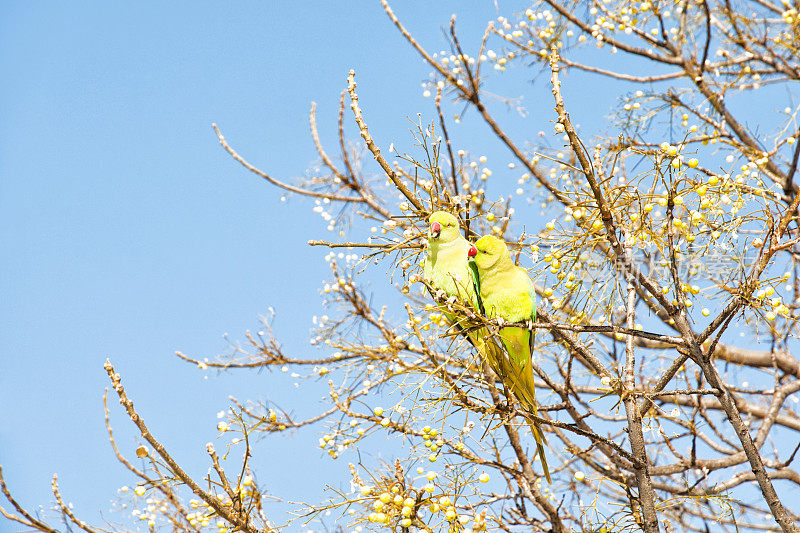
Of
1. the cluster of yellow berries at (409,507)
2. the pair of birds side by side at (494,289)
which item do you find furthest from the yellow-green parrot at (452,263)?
the cluster of yellow berries at (409,507)

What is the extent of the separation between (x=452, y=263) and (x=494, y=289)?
0.71ft

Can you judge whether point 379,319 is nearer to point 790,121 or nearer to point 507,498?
point 507,498

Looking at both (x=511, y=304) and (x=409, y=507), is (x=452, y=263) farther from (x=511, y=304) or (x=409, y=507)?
(x=409, y=507)

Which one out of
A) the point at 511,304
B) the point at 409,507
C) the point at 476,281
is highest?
the point at 476,281

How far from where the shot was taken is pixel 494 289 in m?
2.97

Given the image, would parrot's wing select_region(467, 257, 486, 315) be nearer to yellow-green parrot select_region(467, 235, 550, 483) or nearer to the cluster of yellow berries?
yellow-green parrot select_region(467, 235, 550, 483)

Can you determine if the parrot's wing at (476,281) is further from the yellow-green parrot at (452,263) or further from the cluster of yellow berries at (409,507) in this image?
the cluster of yellow berries at (409,507)

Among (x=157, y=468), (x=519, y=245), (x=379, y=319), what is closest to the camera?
(x=157, y=468)

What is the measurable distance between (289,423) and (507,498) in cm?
155

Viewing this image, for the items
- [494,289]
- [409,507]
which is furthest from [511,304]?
[409,507]

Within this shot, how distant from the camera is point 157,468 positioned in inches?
98.5

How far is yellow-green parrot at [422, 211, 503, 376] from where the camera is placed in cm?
294

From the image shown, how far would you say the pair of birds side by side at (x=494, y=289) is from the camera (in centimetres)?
289

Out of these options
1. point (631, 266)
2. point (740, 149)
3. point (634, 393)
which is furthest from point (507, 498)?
point (740, 149)
